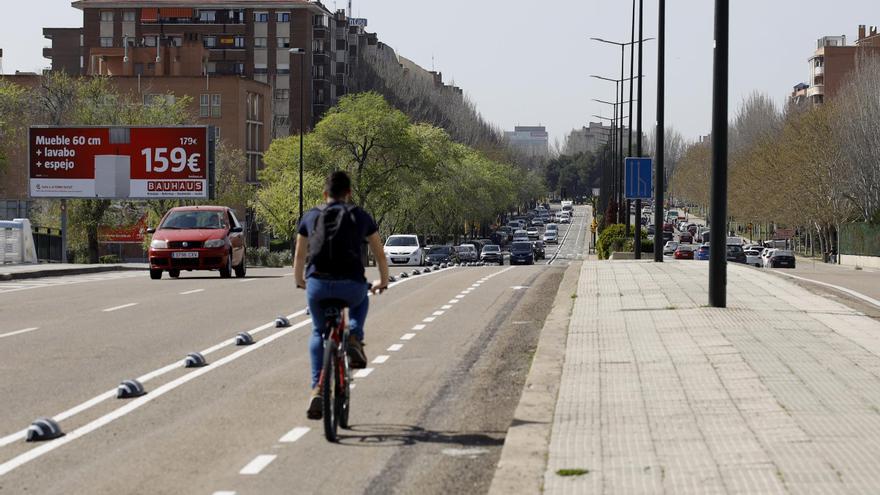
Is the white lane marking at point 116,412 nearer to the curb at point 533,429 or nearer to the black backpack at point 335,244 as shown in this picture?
the black backpack at point 335,244

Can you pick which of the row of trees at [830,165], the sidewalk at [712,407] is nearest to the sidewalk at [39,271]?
the sidewalk at [712,407]

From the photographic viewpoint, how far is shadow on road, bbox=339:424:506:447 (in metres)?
9.45

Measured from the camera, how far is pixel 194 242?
3309 centimetres

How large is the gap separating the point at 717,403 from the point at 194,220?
25.4 metres

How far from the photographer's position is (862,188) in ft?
305

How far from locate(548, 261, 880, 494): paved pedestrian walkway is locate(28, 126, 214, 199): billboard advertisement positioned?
36.6 meters

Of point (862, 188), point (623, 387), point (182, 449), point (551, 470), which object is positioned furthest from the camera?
point (862, 188)

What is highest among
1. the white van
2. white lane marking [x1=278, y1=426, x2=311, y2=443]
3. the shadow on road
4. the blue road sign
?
the blue road sign

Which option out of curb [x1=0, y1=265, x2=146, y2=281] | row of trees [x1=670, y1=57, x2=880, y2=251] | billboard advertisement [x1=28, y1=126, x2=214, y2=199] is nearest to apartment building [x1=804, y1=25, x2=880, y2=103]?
row of trees [x1=670, y1=57, x2=880, y2=251]

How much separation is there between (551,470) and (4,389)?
6.22m

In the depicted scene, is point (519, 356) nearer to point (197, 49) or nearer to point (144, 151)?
point (144, 151)

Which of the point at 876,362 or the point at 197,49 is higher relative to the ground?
the point at 197,49

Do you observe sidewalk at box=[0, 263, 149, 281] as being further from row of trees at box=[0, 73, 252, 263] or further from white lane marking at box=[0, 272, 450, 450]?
row of trees at box=[0, 73, 252, 263]

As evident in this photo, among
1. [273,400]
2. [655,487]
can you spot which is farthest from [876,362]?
[655,487]
